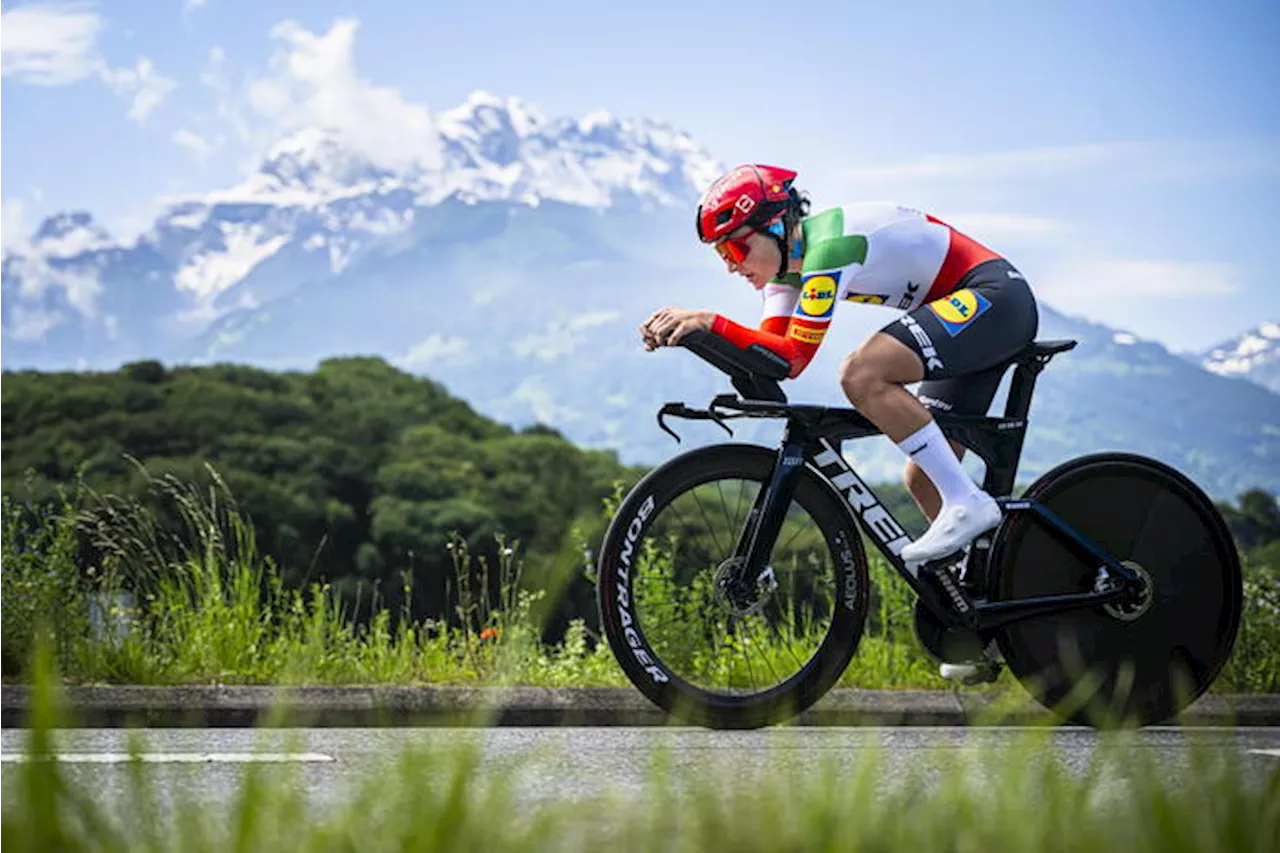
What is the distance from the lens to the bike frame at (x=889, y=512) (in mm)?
6254

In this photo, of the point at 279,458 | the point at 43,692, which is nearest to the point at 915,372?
the point at 43,692

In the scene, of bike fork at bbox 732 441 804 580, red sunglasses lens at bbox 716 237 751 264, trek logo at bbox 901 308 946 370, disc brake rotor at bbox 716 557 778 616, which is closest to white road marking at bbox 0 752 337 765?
disc brake rotor at bbox 716 557 778 616

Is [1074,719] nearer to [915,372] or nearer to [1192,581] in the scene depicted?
[1192,581]

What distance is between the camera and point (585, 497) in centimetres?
9312

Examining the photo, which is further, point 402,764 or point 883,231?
point 883,231

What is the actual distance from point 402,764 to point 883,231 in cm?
367

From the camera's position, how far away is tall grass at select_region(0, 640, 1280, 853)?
276cm

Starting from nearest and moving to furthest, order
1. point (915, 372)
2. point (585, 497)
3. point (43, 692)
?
1. point (43, 692)
2. point (915, 372)
3. point (585, 497)

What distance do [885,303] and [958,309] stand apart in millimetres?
343

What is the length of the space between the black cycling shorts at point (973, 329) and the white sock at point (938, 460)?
208mm

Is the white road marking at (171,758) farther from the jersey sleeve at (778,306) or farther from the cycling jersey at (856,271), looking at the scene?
the jersey sleeve at (778,306)

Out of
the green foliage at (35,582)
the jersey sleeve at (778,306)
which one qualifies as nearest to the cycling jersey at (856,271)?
the jersey sleeve at (778,306)

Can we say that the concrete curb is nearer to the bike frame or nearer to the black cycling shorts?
the bike frame

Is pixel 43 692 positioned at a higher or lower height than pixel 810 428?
lower
